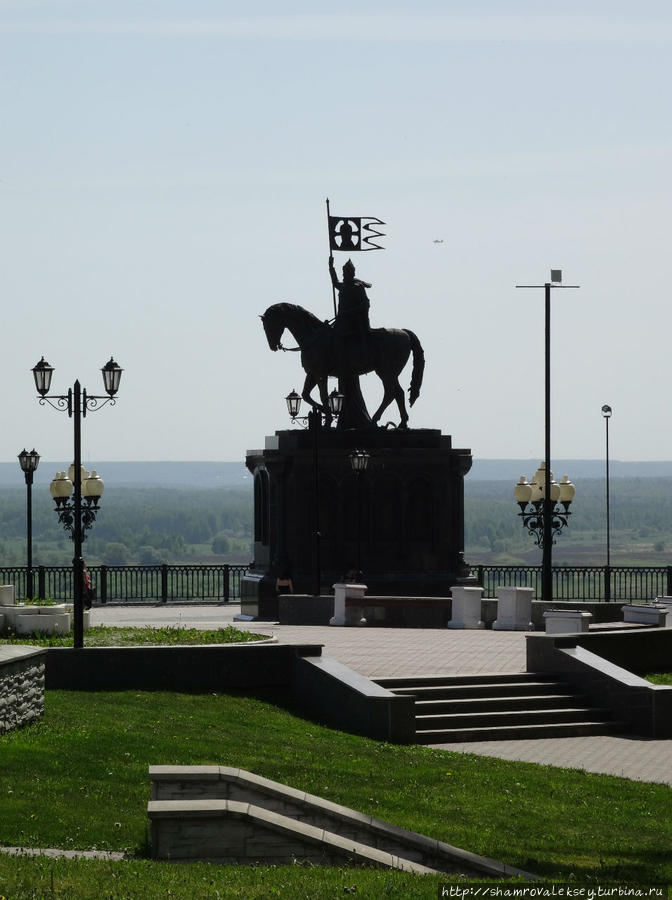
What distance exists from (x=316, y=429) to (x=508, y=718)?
14.8 meters

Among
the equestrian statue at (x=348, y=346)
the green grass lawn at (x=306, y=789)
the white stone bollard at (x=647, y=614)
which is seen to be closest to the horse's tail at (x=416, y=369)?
the equestrian statue at (x=348, y=346)

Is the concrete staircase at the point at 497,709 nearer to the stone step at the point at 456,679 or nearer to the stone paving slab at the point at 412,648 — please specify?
the stone step at the point at 456,679

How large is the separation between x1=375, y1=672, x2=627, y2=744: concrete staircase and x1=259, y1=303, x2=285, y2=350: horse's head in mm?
17825

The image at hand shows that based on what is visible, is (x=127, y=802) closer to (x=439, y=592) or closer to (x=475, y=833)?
(x=475, y=833)

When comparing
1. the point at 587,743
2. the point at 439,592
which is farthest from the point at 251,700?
the point at 439,592

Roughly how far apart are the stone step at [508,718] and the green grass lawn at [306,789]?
4.94ft

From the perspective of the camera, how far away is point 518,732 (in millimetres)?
21422

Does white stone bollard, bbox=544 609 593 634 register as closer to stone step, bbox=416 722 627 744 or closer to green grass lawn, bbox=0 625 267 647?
stone step, bbox=416 722 627 744

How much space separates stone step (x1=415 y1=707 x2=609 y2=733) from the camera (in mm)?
21281

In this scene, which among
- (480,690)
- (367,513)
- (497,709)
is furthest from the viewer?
(367,513)

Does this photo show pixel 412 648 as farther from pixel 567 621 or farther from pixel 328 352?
pixel 328 352

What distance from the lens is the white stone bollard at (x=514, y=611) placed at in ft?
106

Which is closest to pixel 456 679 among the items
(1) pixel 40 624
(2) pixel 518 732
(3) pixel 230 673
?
(2) pixel 518 732

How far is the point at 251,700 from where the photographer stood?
21562 mm
